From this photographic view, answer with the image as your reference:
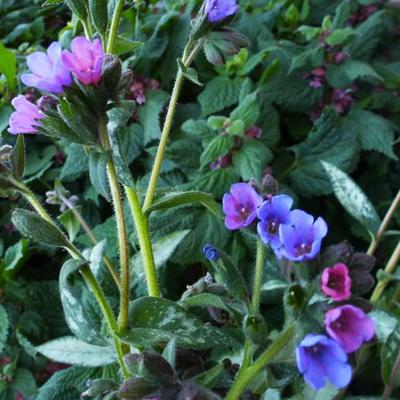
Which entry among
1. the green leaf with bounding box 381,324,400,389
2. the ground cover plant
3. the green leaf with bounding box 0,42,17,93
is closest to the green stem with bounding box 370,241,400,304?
the ground cover plant

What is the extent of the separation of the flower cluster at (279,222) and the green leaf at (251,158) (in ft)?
1.13

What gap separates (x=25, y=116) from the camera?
1.62 ft

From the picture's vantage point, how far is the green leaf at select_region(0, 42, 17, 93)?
0.89 m

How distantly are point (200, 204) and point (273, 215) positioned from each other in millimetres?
424

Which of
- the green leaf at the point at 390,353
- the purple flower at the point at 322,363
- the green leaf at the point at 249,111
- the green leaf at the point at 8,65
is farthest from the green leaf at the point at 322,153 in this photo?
the purple flower at the point at 322,363

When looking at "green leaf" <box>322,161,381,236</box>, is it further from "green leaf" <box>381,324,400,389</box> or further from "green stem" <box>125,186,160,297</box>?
"green stem" <box>125,186,160,297</box>

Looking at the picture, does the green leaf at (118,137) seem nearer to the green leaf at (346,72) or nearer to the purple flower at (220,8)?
the purple flower at (220,8)

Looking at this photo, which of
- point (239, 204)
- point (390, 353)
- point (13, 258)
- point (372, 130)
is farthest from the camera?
point (372, 130)

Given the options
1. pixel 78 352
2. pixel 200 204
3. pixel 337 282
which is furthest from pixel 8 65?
pixel 337 282

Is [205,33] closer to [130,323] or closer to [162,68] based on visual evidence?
[130,323]

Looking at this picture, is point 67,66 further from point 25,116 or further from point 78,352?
point 78,352

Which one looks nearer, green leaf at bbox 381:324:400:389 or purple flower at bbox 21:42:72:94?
purple flower at bbox 21:42:72:94

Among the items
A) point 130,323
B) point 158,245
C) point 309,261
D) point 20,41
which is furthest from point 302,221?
point 20,41

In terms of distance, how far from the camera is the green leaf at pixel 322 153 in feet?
2.95
